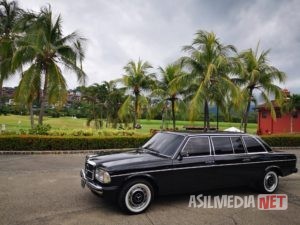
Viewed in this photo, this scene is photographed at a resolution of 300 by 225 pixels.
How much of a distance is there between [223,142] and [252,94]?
665 inches

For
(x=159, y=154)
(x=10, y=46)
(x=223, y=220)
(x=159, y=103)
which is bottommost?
(x=223, y=220)

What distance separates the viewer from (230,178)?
7582 mm

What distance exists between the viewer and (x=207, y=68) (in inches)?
811

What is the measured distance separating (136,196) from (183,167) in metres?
1.22

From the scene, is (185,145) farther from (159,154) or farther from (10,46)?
(10,46)

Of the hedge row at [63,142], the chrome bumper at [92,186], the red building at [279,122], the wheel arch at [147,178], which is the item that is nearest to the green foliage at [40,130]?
the hedge row at [63,142]

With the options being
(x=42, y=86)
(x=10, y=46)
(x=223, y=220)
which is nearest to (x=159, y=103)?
(x=42, y=86)

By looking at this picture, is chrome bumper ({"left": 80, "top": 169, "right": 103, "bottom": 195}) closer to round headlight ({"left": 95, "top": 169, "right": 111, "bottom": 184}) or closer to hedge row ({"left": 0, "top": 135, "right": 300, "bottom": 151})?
round headlight ({"left": 95, "top": 169, "right": 111, "bottom": 184})

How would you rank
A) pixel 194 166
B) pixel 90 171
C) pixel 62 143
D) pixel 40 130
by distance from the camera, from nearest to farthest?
pixel 90 171, pixel 194 166, pixel 62 143, pixel 40 130

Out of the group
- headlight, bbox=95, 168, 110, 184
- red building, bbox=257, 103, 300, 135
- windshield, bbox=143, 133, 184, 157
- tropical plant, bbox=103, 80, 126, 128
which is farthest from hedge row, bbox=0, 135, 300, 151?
tropical plant, bbox=103, 80, 126, 128

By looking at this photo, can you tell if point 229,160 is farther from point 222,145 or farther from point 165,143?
point 165,143

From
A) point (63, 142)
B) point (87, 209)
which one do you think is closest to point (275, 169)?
point (87, 209)

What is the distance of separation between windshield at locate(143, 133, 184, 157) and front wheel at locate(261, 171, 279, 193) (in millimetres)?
2685

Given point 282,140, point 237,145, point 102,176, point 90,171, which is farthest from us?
point 282,140
